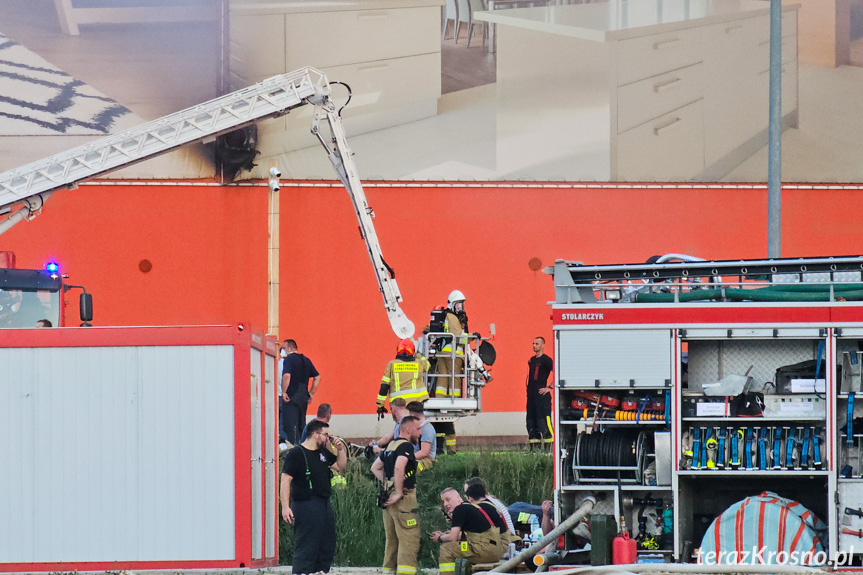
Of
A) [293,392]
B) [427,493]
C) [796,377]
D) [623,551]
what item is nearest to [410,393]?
[427,493]

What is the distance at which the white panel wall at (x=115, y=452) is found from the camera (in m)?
11.2

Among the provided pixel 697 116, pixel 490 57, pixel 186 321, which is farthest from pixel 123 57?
pixel 697 116

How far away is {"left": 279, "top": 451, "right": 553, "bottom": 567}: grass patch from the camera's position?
45.8ft

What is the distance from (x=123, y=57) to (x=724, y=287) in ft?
46.6

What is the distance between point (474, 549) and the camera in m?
11.2

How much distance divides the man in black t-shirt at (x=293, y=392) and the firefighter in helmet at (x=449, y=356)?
172 centimetres

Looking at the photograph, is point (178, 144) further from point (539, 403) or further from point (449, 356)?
point (539, 403)

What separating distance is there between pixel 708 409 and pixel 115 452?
5.13 meters

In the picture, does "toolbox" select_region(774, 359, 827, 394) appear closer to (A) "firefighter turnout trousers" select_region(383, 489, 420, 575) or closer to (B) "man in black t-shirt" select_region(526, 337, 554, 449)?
(A) "firefighter turnout trousers" select_region(383, 489, 420, 575)

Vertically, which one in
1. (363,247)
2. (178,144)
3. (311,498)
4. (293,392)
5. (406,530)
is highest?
(178,144)

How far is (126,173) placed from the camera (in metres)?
22.2

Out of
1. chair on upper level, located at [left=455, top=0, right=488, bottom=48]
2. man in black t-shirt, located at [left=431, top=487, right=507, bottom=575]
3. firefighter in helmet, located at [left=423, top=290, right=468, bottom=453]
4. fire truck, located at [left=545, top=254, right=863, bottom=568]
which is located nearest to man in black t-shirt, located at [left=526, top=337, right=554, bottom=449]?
firefighter in helmet, located at [left=423, top=290, right=468, bottom=453]

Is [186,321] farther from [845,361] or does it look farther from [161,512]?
[845,361]

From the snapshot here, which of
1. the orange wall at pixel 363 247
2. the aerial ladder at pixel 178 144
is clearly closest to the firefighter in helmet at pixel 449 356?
the aerial ladder at pixel 178 144
